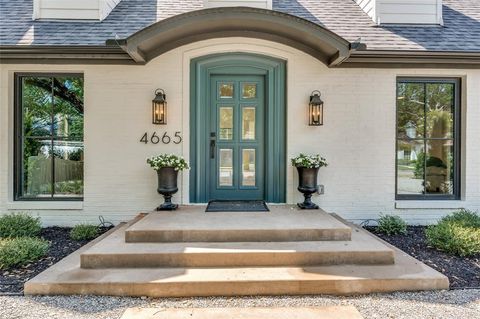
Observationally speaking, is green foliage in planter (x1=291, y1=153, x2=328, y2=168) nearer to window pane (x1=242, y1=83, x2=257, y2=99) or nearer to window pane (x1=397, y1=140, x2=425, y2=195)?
window pane (x1=242, y1=83, x2=257, y2=99)

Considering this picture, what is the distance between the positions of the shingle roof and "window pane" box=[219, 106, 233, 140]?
6.68 feet

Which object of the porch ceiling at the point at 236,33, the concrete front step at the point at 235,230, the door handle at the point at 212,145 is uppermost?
the porch ceiling at the point at 236,33

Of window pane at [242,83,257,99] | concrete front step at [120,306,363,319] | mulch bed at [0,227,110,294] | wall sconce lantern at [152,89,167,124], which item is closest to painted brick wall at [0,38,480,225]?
wall sconce lantern at [152,89,167,124]

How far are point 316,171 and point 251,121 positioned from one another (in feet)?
4.73

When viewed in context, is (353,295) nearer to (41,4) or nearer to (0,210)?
(0,210)

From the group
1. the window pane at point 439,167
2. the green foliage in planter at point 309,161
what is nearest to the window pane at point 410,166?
the window pane at point 439,167

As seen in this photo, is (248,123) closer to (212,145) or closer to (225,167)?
(212,145)

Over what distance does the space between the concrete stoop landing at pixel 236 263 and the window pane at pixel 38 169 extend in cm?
206

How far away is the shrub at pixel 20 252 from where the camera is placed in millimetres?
3621

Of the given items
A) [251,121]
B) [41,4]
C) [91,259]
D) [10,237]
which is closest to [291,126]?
[251,121]

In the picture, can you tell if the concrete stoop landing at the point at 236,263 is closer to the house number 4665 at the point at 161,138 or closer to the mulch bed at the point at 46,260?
the mulch bed at the point at 46,260

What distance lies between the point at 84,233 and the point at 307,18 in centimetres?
525

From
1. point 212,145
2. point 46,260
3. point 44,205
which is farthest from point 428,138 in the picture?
point 44,205

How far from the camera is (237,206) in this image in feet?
16.4
